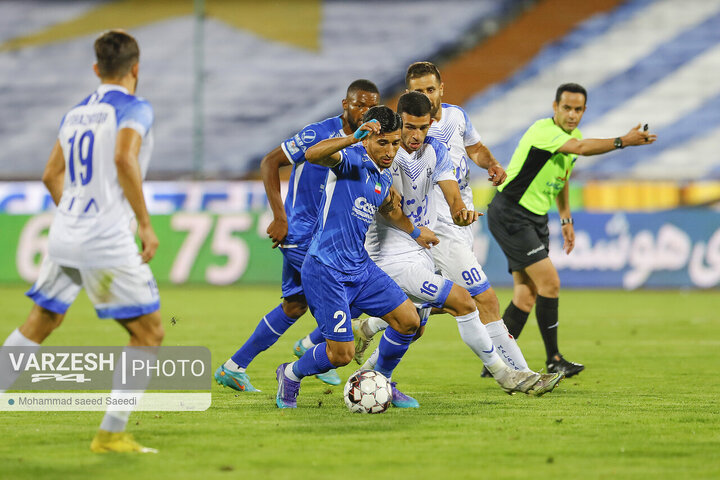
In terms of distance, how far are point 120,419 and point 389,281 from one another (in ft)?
6.51

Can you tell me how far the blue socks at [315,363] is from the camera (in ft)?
20.7

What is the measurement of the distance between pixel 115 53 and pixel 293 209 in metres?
2.58

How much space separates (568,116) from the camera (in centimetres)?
825

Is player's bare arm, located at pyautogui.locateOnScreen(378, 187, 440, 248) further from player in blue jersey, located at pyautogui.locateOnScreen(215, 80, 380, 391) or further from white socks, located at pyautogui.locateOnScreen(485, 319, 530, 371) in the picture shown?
white socks, located at pyautogui.locateOnScreen(485, 319, 530, 371)

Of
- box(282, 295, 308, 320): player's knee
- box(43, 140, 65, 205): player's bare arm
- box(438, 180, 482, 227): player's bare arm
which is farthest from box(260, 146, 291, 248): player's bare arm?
box(43, 140, 65, 205): player's bare arm

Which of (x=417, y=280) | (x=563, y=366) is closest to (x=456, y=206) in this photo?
(x=417, y=280)

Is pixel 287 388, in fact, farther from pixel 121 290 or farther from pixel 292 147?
pixel 121 290

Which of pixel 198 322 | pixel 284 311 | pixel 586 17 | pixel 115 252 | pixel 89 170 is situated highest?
pixel 586 17

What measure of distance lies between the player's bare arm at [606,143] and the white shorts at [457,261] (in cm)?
126

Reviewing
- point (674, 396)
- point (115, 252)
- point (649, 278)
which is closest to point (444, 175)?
point (674, 396)

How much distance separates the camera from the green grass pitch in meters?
4.78

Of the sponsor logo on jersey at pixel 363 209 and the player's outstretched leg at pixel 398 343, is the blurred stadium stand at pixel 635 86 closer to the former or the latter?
the player's outstretched leg at pixel 398 343

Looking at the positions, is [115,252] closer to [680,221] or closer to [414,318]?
[414,318]

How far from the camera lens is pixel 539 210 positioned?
854cm
